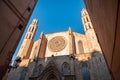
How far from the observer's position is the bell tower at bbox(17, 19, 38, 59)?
19116 mm

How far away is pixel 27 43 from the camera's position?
2075 centimetres

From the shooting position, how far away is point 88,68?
14258mm

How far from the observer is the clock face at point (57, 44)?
813 inches

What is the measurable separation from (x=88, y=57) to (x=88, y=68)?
1.60 m

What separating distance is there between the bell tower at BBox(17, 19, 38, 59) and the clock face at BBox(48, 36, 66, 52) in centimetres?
363

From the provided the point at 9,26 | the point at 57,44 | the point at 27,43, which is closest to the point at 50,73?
the point at 57,44

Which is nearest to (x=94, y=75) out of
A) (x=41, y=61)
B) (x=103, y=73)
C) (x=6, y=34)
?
(x=103, y=73)

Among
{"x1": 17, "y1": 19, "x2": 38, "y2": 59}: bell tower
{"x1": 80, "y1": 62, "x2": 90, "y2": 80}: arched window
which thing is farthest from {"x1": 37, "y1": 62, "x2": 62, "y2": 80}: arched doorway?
{"x1": 17, "y1": 19, "x2": 38, "y2": 59}: bell tower

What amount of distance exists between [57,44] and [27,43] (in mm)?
5438

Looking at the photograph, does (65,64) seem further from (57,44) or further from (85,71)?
(57,44)

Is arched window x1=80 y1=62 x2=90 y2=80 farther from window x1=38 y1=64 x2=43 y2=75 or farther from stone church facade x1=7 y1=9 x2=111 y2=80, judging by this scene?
window x1=38 y1=64 x2=43 y2=75

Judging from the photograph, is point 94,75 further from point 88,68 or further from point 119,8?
point 119,8

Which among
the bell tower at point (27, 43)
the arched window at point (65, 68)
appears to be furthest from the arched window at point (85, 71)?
the bell tower at point (27, 43)

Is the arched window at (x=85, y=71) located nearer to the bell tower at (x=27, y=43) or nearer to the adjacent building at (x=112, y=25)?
the bell tower at (x=27, y=43)
